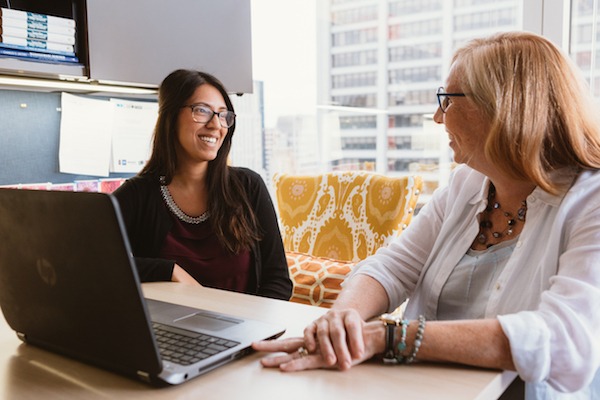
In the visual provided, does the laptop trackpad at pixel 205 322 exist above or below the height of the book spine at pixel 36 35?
below

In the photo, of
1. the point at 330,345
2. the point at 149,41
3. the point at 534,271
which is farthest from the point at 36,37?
the point at 534,271

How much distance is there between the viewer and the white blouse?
2.78 feet

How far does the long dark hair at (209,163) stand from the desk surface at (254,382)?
3.08 ft

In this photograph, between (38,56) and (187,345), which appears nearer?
(187,345)

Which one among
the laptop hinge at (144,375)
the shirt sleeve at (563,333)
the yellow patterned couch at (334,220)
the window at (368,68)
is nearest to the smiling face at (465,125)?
the shirt sleeve at (563,333)

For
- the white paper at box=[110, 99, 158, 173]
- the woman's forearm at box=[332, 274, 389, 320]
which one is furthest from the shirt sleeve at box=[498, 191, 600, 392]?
the white paper at box=[110, 99, 158, 173]

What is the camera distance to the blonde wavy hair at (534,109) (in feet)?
3.57

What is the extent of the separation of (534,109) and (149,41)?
4.35 ft

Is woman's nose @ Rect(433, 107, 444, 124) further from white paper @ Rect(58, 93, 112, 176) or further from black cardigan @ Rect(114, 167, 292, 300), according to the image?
white paper @ Rect(58, 93, 112, 176)

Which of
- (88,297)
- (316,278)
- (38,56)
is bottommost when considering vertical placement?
(316,278)

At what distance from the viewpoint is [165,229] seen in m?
1.75

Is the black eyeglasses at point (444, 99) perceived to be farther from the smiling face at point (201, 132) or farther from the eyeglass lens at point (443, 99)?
the smiling face at point (201, 132)

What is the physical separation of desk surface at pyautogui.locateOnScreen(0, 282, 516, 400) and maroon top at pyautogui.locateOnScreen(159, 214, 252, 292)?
814 millimetres

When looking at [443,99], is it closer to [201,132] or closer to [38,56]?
[201,132]
